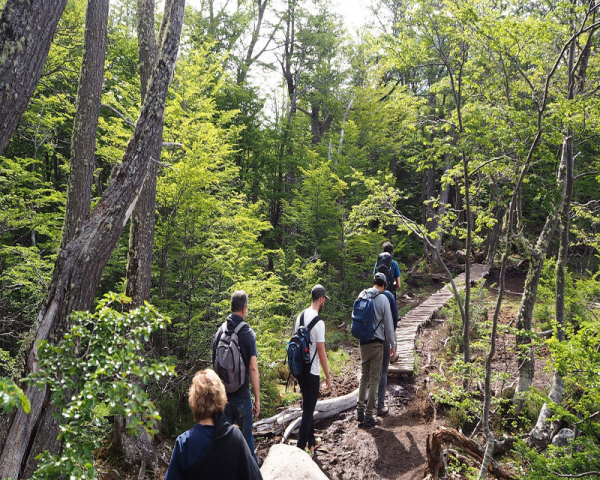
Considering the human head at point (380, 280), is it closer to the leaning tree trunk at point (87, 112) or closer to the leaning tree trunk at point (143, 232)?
the leaning tree trunk at point (143, 232)

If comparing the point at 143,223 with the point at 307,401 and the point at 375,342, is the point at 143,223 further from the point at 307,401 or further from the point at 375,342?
the point at 375,342

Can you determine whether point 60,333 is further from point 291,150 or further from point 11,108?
point 291,150

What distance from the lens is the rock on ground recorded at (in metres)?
3.59

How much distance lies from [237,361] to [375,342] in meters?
2.18

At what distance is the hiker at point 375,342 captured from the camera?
5086mm

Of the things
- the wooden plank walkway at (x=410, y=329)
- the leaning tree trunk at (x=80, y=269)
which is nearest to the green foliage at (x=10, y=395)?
the leaning tree trunk at (x=80, y=269)

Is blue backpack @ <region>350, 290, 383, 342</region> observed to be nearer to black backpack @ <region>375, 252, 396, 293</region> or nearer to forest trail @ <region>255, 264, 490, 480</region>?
black backpack @ <region>375, 252, 396, 293</region>

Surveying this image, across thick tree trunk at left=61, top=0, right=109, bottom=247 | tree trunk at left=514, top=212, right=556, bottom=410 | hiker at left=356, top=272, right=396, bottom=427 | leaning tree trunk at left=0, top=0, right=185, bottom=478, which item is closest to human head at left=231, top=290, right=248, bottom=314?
leaning tree trunk at left=0, top=0, right=185, bottom=478

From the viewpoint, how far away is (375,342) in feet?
16.7

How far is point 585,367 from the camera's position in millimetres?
3232

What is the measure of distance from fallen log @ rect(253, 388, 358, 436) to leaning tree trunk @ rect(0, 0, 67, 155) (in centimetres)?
462

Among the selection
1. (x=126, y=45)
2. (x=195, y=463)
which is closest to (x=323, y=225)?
(x=126, y=45)

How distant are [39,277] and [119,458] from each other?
3192 mm

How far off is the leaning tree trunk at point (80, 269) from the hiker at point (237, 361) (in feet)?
5.01
